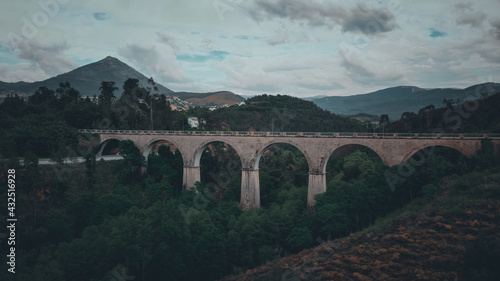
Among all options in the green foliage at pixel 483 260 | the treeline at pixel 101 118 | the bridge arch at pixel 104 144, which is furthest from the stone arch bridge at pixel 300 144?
the green foliage at pixel 483 260

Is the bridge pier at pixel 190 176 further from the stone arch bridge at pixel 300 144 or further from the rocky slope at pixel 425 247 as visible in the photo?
the rocky slope at pixel 425 247

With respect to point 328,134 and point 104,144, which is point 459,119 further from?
point 104,144

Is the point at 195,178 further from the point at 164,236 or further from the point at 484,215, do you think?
the point at 484,215

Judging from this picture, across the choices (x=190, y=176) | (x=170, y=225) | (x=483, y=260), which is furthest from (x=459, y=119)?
(x=170, y=225)

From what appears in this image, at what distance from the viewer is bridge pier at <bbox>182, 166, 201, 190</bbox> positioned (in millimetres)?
48781

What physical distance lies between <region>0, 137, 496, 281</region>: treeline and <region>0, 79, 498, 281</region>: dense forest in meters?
0.10

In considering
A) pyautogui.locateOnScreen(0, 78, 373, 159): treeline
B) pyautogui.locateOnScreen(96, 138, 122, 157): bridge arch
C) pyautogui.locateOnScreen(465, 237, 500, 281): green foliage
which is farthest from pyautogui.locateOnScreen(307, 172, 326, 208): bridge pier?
pyautogui.locateOnScreen(96, 138, 122, 157): bridge arch

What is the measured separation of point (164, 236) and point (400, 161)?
84.3ft

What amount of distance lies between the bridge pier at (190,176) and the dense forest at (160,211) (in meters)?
1.98

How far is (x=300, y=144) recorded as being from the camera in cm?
3969

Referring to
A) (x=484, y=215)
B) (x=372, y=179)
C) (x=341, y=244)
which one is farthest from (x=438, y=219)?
(x=372, y=179)

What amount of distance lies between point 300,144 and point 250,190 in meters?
9.72

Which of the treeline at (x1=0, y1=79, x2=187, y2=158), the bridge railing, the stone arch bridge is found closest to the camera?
the bridge railing

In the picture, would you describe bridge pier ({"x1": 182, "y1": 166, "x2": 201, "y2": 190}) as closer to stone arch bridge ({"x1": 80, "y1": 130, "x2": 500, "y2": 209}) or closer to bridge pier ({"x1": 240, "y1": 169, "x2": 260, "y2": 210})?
stone arch bridge ({"x1": 80, "y1": 130, "x2": 500, "y2": 209})
